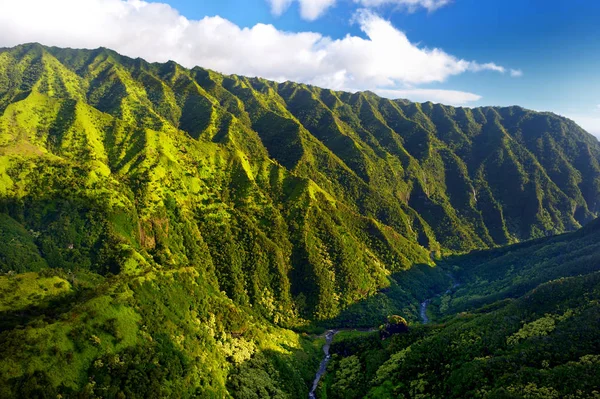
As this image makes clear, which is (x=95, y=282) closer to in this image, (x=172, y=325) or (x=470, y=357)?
(x=172, y=325)

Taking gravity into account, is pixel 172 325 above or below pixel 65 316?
below

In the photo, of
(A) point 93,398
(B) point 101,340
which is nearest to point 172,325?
(B) point 101,340

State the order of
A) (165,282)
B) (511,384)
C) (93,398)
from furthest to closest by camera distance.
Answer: (165,282) < (511,384) < (93,398)

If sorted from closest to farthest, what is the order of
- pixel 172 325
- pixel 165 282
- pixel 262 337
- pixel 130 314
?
1. pixel 130 314
2. pixel 172 325
3. pixel 165 282
4. pixel 262 337

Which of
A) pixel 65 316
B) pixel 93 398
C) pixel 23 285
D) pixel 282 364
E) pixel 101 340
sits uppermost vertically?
pixel 23 285

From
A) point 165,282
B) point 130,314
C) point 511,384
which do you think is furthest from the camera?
point 165,282

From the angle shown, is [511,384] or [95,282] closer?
[511,384]

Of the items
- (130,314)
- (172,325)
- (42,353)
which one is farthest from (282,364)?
(42,353)

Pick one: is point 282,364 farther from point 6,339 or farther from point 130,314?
point 6,339

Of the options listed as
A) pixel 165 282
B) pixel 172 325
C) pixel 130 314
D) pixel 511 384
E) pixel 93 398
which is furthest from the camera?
pixel 165 282
